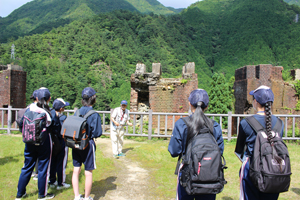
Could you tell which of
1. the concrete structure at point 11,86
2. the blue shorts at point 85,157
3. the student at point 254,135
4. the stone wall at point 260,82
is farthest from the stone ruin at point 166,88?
the student at point 254,135

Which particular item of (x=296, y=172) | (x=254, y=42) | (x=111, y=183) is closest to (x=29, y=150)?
(x=111, y=183)

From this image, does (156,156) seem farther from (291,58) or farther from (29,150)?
(291,58)

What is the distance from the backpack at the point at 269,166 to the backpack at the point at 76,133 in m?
1.94

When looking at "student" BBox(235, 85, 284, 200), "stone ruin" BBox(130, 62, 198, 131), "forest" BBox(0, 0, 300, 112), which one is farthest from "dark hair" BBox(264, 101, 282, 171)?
"forest" BBox(0, 0, 300, 112)

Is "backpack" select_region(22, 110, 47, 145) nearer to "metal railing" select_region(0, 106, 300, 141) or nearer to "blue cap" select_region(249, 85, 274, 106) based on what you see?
"blue cap" select_region(249, 85, 274, 106)

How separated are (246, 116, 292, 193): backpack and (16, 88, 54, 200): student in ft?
8.62

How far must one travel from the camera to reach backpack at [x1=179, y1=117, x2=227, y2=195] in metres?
1.99

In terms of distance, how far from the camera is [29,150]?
3156 mm

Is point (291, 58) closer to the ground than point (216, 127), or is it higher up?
higher up

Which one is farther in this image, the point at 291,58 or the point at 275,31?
the point at 275,31

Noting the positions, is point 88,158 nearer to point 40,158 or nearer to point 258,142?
point 40,158

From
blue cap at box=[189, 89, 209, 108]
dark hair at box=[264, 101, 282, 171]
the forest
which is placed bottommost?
dark hair at box=[264, 101, 282, 171]

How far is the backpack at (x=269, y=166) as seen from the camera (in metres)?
1.97

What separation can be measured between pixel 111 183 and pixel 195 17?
8877 cm
